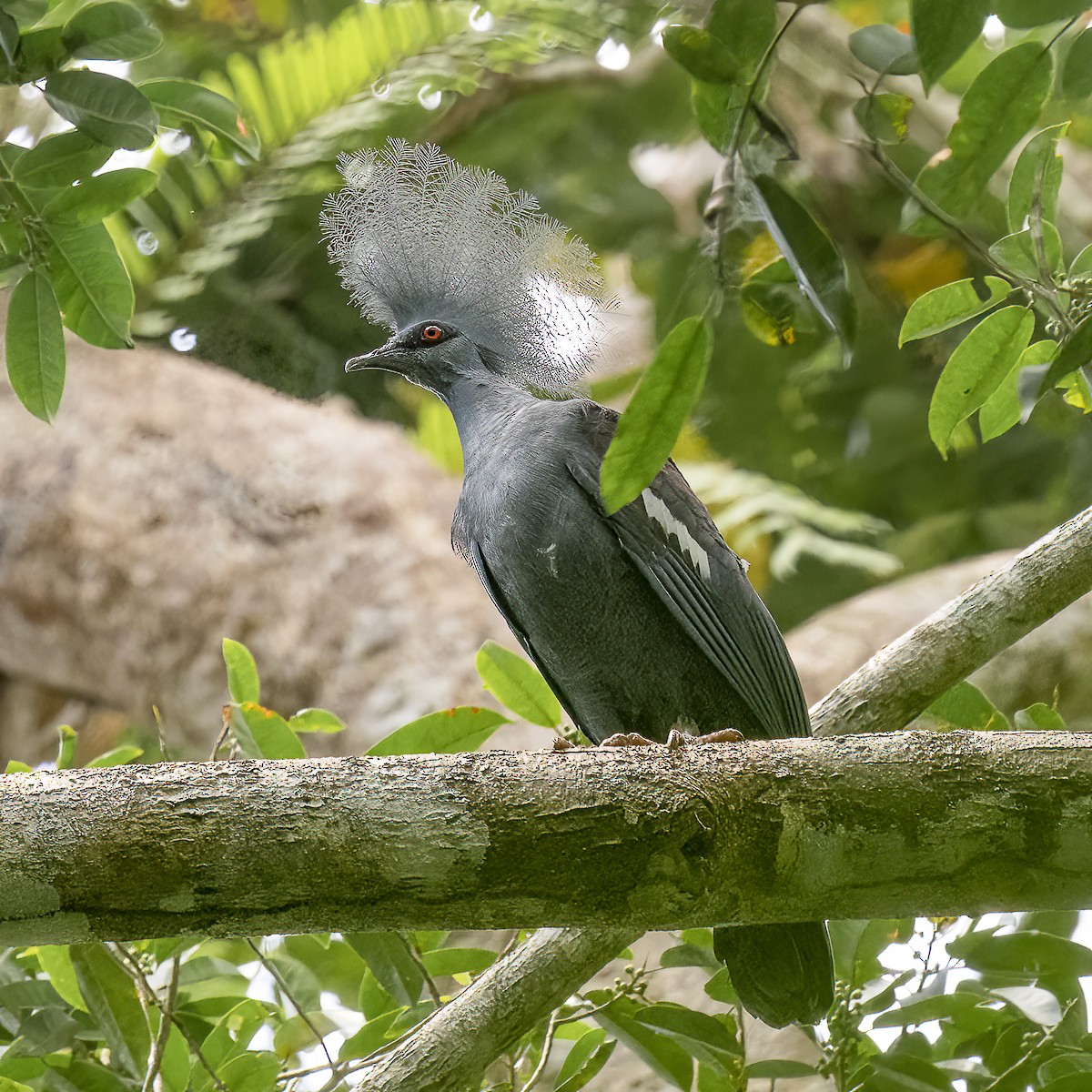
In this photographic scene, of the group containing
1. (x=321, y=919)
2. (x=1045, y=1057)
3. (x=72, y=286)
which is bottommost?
(x=1045, y=1057)

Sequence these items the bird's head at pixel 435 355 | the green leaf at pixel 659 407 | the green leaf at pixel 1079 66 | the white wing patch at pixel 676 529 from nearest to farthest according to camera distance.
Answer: the green leaf at pixel 659 407
the green leaf at pixel 1079 66
the white wing patch at pixel 676 529
the bird's head at pixel 435 355

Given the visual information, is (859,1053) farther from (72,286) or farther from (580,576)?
(72,286)

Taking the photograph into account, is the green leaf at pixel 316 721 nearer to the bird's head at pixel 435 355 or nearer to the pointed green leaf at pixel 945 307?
the bird's head at pixel 435 355

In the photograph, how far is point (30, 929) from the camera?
155 cm

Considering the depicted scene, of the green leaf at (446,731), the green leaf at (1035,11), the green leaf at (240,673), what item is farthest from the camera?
the green leaf at (240,673)

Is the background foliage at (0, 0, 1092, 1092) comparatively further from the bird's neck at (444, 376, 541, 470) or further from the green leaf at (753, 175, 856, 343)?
the bird's neck at (444, 376, 541, 470)

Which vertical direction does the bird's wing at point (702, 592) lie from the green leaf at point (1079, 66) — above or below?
below

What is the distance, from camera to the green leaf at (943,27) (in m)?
1.21

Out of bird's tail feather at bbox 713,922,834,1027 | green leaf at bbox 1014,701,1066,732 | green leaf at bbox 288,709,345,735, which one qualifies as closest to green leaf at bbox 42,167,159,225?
green leaf at bbox 288,709,345,735

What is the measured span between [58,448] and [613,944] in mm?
3930

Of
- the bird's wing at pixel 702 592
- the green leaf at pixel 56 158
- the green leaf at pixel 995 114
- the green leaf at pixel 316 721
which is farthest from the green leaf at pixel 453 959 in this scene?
the green leaf at pixel 995 114

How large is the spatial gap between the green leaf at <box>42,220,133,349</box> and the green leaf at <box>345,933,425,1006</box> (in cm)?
124

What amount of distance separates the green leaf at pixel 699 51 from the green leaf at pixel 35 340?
1.15 metres

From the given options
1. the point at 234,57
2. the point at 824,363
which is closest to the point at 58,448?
the point at 234,57
